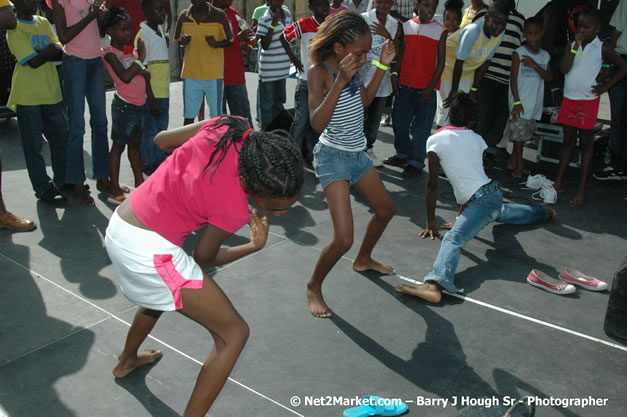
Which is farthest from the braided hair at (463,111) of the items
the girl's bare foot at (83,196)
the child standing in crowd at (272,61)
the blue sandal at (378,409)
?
the girl's bare foot at (83,196)

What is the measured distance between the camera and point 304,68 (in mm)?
7000

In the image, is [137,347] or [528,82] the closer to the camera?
[137,347]

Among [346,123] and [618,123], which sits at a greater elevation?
[346,123]

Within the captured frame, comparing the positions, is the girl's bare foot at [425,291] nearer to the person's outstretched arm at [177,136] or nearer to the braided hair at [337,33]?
the braided hair at [337,33]

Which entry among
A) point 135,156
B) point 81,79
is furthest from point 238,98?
point 81,79

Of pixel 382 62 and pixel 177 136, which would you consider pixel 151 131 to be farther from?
pixel 177 136

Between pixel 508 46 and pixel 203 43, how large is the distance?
350 centimetres

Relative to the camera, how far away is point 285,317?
4215 mm

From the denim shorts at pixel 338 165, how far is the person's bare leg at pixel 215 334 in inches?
64.3

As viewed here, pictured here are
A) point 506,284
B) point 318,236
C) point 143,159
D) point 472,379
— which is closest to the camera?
point 472,379

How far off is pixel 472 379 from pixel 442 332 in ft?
1.73

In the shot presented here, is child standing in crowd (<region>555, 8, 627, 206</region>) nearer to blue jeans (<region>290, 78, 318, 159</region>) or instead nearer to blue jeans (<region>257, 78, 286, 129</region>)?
blue jeans (<region>290, 78, 318, 159</region>)

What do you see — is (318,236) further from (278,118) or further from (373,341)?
(278,118)

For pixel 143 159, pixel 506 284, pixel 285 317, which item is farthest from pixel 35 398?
pixel 143 159
